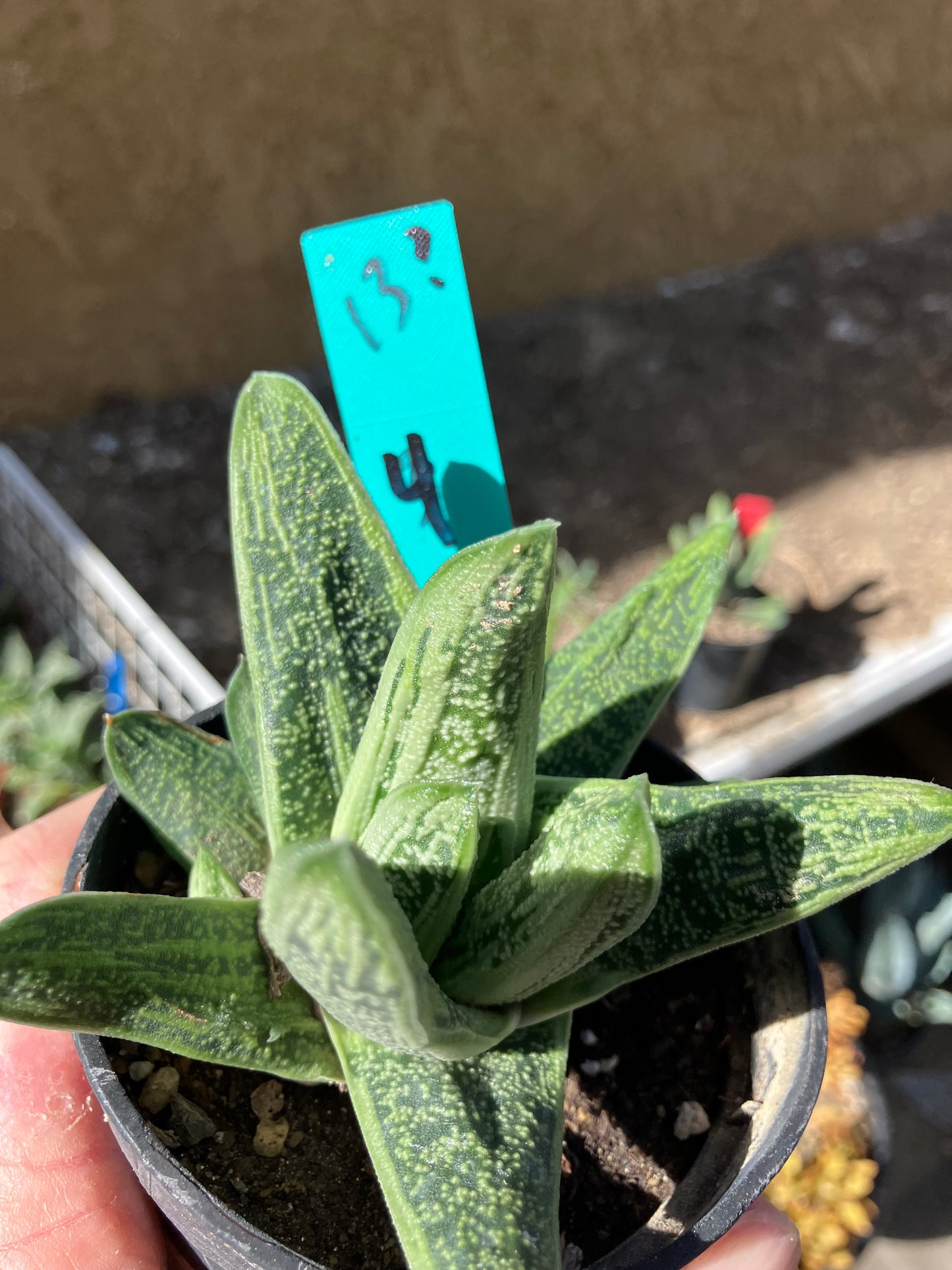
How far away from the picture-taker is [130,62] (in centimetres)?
166

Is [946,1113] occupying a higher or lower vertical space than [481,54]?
lower

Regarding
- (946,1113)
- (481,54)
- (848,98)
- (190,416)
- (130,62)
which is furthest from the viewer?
(848,98)

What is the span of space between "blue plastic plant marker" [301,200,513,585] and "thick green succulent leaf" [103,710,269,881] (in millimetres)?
216

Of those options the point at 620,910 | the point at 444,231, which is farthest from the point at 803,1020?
the point at 444,231

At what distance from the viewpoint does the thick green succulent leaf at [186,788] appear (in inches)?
24.9

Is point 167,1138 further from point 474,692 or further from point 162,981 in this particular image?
point 474,692

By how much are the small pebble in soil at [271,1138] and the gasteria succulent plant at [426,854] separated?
104mm

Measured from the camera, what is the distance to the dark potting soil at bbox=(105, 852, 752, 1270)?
1.92 ft

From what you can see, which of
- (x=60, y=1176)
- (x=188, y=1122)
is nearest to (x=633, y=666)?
(x=188, y=1122)

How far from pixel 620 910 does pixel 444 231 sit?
46 centimetres

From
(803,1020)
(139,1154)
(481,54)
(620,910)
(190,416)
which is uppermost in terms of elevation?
(481,54)

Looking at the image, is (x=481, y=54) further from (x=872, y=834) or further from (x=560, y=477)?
(x=872, y=834)

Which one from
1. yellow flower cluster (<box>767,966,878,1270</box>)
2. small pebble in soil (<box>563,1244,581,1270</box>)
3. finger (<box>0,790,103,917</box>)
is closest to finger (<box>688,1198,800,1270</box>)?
small pebble in soil (<box>563,1244,581,1270</box>)

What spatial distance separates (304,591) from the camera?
56 centimetres
